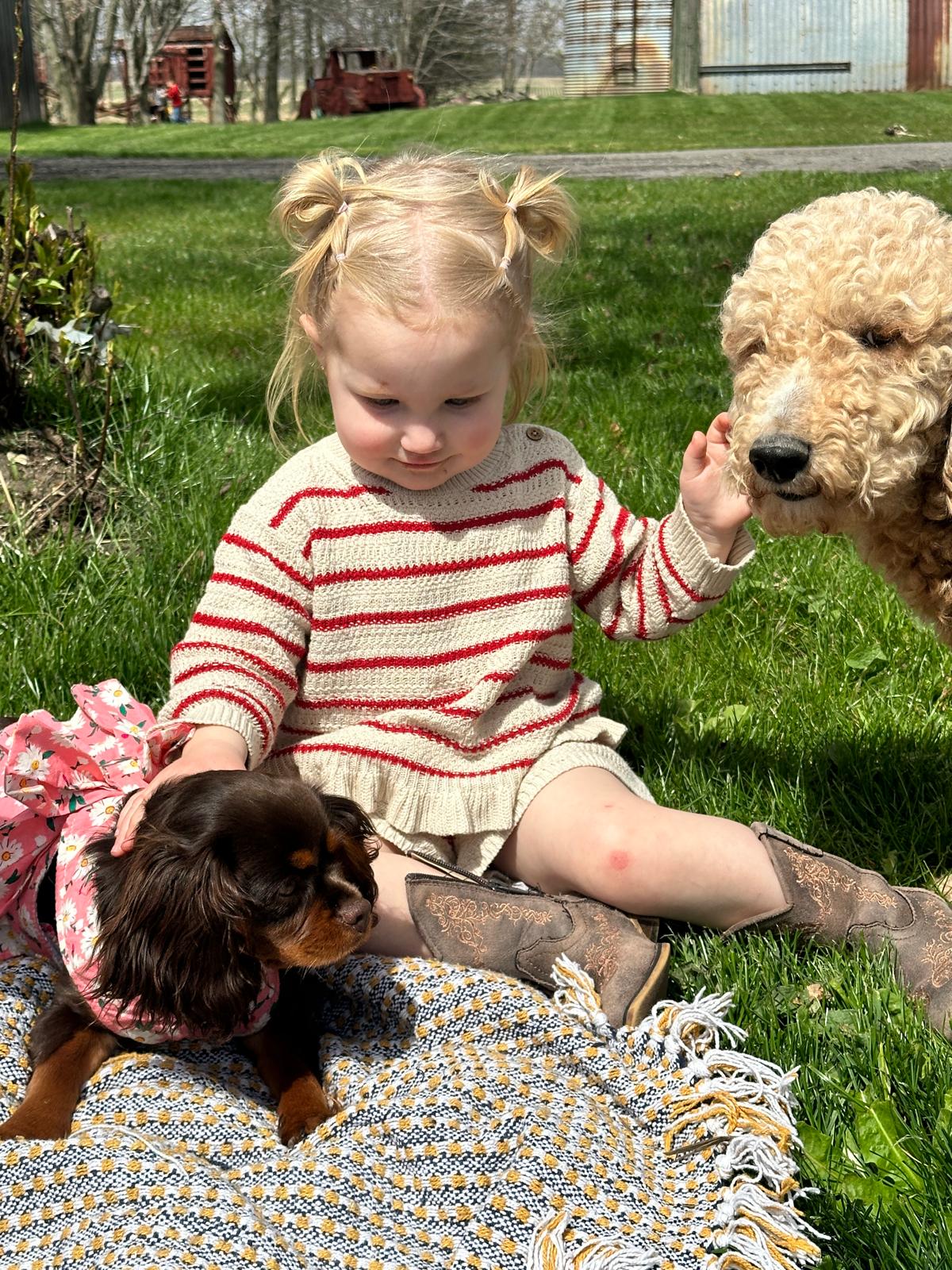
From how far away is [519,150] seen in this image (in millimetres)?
21609

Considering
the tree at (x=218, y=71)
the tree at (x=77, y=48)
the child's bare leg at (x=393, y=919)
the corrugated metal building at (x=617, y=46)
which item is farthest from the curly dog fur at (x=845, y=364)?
the tree at (x=218, y=71)

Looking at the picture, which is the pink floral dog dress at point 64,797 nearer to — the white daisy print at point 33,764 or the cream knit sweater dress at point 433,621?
the white daisy print at point 33,764

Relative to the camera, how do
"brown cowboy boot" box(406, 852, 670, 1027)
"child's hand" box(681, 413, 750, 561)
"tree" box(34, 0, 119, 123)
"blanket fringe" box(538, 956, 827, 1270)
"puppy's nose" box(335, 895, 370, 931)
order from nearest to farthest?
"blanket fringe" box(538, 956, 827, 1270)
"puppy's nose" box(335, 895, 370, 931)
"brown cowboy boot" box(406, 852, 670, 1027)
"child's hand" box(681, 413, 750, 561)
"tree" box(34, 0, 119, 123)

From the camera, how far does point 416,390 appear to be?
2.81 m

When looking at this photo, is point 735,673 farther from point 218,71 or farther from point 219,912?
point 218,71

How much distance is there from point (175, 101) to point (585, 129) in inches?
1078

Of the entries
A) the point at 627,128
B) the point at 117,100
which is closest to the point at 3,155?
the point at 627,128

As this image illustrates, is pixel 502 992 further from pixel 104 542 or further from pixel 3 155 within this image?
pixel 3 155

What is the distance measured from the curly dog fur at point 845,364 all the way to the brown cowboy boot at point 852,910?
2.62 ft

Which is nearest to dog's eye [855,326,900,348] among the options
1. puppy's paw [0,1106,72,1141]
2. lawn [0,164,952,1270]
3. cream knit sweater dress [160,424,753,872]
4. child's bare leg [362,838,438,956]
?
cream knit sweater dress [160,424,753,872]

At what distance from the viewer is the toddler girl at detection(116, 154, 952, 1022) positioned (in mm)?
2803

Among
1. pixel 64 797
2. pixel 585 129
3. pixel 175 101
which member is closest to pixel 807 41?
pixel 585 129

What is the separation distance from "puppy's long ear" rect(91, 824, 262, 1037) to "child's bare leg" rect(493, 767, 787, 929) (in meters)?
0.87

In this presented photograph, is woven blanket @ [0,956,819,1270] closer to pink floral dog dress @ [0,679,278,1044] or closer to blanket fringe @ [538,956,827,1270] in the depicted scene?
blanket fringe @ [538,956,827,1270]
